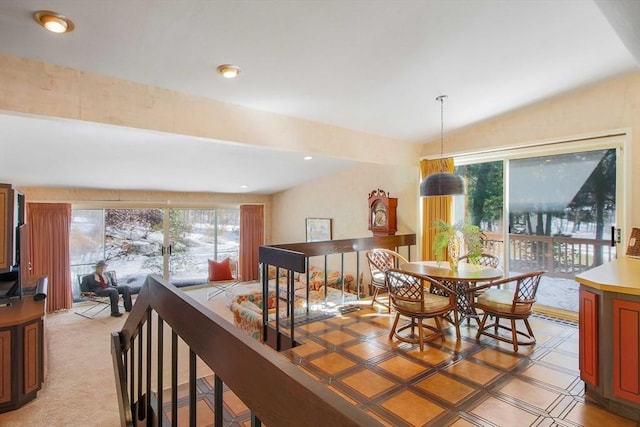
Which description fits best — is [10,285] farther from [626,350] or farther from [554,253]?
[554,253]

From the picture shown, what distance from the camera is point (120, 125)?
8.49ft

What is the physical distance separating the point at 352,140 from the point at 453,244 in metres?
1.85

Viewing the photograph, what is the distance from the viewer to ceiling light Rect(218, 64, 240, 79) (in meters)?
2.49

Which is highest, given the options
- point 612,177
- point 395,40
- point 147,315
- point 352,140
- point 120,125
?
point 395,40

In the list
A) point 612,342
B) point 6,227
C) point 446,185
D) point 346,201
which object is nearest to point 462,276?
point 446,185

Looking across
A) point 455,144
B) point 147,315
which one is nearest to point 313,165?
point 455,144

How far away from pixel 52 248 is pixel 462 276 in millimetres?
7643

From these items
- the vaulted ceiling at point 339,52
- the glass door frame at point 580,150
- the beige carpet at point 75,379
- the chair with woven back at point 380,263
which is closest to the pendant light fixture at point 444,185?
the vaulted ceiling at point 339,52

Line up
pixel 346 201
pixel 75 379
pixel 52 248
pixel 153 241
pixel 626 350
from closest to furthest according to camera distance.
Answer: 1. pixel 626 350
2. pixel 75 379
3. pixel 52 248
4. pixel 346 201
5. pixel 153 241

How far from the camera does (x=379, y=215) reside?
592 cm

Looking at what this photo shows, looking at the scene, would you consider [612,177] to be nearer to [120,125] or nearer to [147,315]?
[147,315]

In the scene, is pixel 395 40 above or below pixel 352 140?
above

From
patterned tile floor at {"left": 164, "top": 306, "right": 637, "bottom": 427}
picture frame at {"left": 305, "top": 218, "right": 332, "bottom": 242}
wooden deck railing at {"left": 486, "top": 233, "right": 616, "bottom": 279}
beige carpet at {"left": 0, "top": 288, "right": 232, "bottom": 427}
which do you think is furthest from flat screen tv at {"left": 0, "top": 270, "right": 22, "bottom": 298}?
wooden deck railing at {"left": 486, "top": 233, "right": 616, "bottom": 279}

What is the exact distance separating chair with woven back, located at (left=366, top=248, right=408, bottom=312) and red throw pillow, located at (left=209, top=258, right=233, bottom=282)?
4546mm
